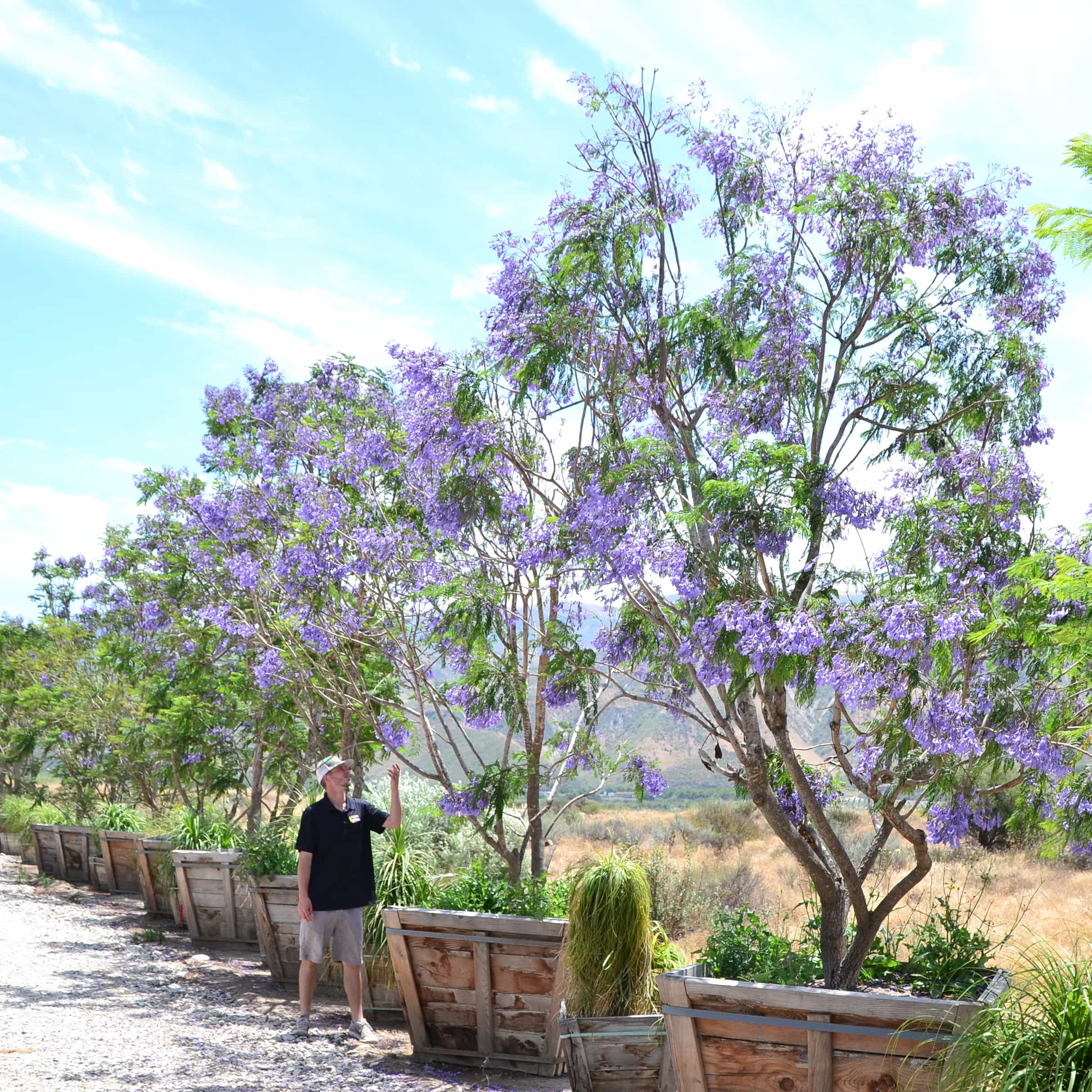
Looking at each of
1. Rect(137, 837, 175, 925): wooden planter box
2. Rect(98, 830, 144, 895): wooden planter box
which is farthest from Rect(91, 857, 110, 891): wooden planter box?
Rect(137, 837, 175, 925): wooden planter box

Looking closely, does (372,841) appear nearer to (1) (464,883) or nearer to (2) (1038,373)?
(1) (464,883)

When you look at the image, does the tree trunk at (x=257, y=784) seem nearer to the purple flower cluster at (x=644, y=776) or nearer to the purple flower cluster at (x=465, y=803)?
the purple flower cluster at (x=465, y=803)

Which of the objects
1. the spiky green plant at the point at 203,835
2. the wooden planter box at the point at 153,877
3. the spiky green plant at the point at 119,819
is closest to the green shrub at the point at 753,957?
the spiky green plant at the point at 203,835

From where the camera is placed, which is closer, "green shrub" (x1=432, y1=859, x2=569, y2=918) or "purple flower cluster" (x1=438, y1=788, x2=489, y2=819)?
"green shrub" (x1=432, y1=859, x2=569, y2=918)

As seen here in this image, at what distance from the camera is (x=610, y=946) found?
5.53 metres

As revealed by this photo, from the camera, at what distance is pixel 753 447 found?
194 inches

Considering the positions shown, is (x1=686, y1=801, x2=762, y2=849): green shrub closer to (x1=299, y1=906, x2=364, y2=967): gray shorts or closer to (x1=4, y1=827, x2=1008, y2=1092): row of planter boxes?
(x1=4, y1=827, x2=1008, y2=1092): row of planter boxes

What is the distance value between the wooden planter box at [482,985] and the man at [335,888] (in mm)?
587

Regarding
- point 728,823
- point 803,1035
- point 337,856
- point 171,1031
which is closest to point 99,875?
point 171,1031

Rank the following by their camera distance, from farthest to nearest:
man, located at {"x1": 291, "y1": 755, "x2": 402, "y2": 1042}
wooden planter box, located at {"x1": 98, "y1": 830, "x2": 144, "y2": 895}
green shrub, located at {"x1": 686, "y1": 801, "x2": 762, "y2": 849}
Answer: green shrub, located at {"x1": 686, "y1": 801, "x2": 762, "y2": 849} < wooden planter box, located at {"x1": 98, "y1": 830, "x2": 144, "y2": 895} < man, located at {"x1": 291, "y1": 755, "x2": 402, "y2": 1042}

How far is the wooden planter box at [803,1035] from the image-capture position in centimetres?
415

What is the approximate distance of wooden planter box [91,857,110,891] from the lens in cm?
1512

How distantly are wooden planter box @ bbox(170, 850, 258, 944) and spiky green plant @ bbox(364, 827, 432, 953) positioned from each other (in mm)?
2985

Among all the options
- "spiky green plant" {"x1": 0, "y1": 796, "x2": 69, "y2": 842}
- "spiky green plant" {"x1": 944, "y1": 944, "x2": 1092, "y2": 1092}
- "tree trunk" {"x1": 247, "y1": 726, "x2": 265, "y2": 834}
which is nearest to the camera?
"spiky green plant" {"x1": 944, "y1": 944, "x2": 1092, "y2": 1092}
